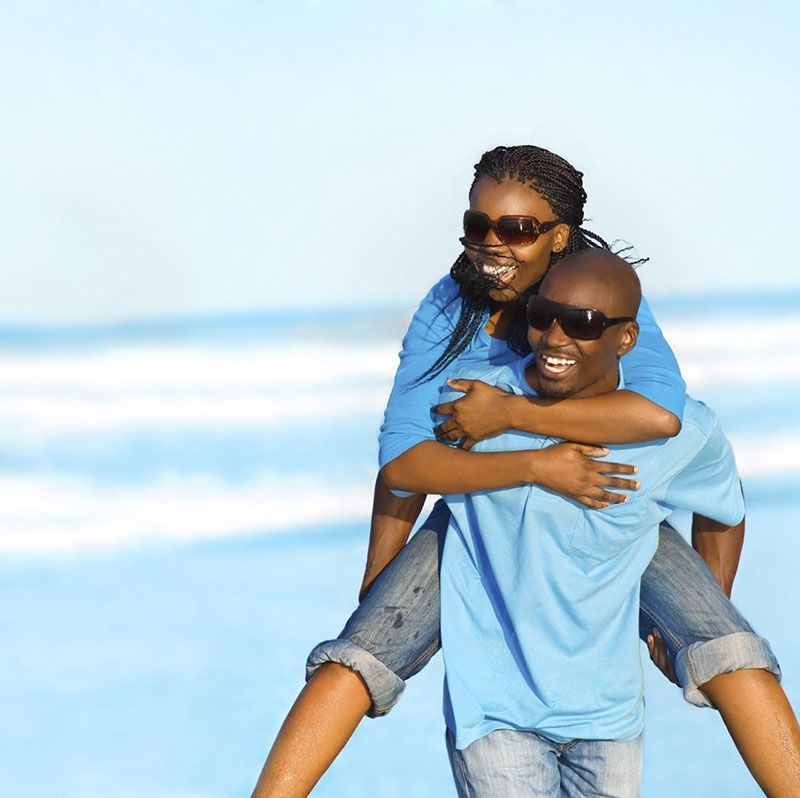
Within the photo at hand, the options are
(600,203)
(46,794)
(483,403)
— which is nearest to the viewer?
(483,403)

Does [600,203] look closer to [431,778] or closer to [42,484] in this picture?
[42,484]

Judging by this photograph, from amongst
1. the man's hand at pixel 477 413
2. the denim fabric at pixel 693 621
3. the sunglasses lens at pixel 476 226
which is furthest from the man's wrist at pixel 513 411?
the denim fabric at pixel 693 621

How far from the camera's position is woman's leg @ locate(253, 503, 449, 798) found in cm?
292

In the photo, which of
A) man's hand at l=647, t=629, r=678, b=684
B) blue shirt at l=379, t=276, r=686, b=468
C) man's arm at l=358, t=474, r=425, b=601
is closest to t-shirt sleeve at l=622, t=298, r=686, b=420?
blue shirt at l=379, t=276, r=686, b=468

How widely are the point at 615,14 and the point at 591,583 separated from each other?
431 inches

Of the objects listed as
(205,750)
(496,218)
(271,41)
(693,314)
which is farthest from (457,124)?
(496,218)

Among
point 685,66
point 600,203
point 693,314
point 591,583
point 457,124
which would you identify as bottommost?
point 591,583

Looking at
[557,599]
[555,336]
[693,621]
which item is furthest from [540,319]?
[693,621]

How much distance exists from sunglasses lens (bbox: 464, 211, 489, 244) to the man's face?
0.25 meters

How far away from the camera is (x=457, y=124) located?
38.1 ft

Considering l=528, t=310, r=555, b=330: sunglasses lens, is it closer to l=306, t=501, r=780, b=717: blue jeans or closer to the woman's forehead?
the woman's forehead

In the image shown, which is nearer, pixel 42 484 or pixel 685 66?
pixel 42 484

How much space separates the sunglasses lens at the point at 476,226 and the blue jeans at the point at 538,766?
0.89 meters

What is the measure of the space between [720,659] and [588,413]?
517 mm
